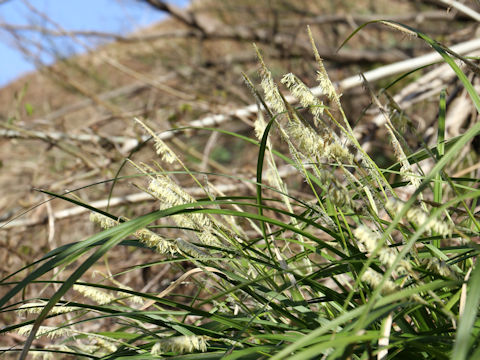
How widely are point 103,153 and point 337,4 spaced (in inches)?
171

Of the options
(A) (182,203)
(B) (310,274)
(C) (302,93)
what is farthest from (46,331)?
(C) (302,93)

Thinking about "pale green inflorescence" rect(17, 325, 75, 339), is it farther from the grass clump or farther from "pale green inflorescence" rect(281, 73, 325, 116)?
"pale green inflorescence" rect(281, 73, 325, 116)

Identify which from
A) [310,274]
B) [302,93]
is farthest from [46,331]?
[302,93]

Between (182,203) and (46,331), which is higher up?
(182,203)

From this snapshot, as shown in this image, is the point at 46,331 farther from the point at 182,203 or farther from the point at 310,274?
the point at 310,274

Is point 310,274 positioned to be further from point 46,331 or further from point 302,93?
point 46,331

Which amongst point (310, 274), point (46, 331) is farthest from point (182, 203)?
point (46, 331)

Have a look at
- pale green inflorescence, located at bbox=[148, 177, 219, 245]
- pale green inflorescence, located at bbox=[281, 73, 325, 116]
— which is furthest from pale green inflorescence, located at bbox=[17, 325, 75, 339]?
pale green inflorescence, located at bbox=[281, 73, 325, 116]

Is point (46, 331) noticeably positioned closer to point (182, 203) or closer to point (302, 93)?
point (182, 203)

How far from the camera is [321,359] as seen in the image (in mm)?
797

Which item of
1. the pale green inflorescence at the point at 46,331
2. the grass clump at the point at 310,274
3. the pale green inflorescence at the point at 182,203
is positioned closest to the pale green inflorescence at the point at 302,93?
the grass clump at the point at 310,274

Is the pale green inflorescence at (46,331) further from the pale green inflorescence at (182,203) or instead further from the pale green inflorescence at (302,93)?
the pale green inflorescence at (302,93)

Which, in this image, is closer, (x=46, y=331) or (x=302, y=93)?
(x=302, y=93)

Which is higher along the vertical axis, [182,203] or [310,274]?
[182,203]
